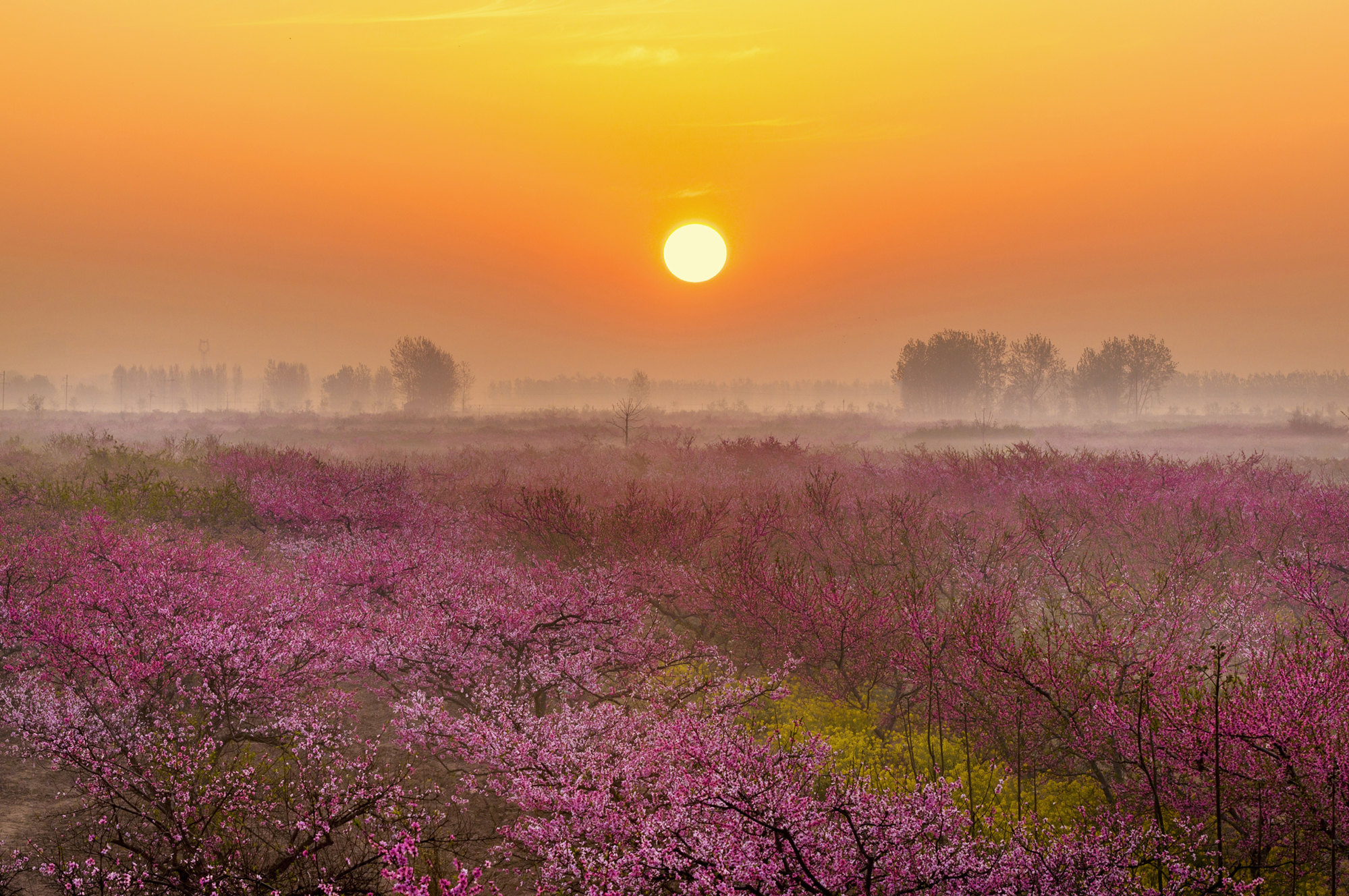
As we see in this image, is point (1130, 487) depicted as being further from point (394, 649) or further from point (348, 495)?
point (348, 495)

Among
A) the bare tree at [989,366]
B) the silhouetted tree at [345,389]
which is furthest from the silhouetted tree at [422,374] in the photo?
the bare tree at [989,366]

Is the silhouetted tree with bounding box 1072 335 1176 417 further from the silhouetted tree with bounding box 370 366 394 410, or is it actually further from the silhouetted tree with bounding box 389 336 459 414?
the silhouetted tree with bounding box 370 366 394 410

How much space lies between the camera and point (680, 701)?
8211 mm

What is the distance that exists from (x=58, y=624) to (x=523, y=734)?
547cm

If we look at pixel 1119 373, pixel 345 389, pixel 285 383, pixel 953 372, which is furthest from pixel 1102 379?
pixel 285 383

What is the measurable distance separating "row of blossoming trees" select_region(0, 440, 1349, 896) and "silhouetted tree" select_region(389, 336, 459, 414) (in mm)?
73875

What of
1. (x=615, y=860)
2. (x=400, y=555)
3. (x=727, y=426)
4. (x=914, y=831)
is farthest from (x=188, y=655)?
(x=727, y=426)

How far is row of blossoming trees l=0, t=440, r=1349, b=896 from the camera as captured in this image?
4.55m

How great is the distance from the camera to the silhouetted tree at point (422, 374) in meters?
86.9

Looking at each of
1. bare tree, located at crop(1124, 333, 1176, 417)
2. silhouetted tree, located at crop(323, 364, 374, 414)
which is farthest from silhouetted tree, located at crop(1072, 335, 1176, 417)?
silhouetted tree, located at crop(323, 364, 374, 414)

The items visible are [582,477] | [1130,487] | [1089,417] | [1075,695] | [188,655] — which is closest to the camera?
[1075,695]

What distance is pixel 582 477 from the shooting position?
23.8 metres

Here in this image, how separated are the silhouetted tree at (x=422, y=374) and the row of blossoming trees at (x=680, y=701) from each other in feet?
242

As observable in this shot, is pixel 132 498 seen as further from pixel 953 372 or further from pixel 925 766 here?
pixel 953 372
